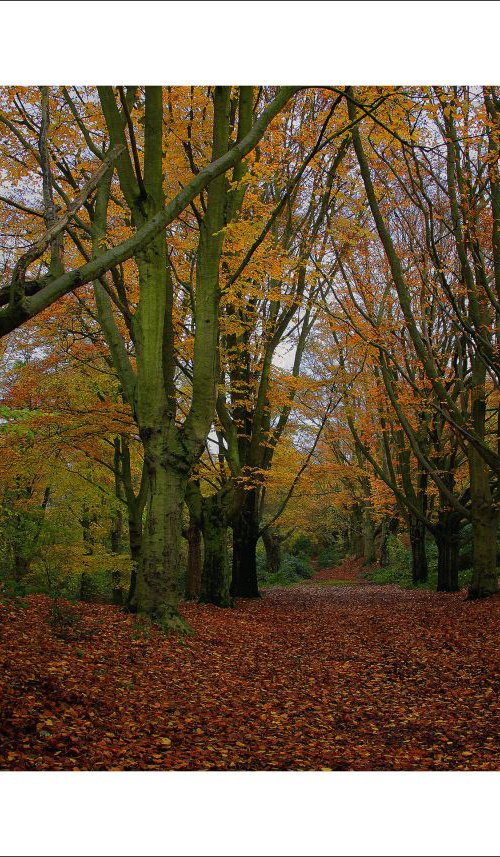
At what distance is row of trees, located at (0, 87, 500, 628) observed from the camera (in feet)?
26.8

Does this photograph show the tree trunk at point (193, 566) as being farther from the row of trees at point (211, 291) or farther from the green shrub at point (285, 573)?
the green shrub at point (285, 573)

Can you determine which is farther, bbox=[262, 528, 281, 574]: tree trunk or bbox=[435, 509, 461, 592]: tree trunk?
bbox=[262, 528, 281, 574]: tree trunk

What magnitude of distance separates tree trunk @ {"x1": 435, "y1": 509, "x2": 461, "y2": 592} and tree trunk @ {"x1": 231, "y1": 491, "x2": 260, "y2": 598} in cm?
505

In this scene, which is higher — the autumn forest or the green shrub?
the autumn forest

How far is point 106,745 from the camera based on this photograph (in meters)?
4.28

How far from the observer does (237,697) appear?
19.8ft

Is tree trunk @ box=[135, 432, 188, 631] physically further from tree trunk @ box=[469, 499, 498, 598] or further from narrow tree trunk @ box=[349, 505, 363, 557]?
narrow tree trunk @ box=[349, 505, 363, 557]

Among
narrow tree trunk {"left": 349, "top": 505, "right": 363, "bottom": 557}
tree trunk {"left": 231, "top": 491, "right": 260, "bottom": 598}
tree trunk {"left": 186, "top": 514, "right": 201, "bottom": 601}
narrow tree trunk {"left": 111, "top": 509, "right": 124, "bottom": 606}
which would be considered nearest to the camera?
narrow tree trunk {"left": 111, "top": 509, "right": 124, "bottom": 606}

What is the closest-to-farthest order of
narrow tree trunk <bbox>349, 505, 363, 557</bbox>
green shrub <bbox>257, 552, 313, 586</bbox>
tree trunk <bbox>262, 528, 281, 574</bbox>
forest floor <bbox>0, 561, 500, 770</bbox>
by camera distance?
1. forest floor <bbox>0, 561, 500, 770</bbox>
2. green shrub <bbox>257, 552, 313, 586</bbox>
3. tree trunk <bbox>262, 528, 281, 574</bbox>
4. narrow tree trunk <bbox>349, 505, 363, 557</bbox>

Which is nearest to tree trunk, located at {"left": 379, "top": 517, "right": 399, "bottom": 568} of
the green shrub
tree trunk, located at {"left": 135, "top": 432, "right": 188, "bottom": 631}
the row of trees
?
the green shrub

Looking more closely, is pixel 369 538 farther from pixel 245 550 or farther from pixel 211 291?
pixel 211 291

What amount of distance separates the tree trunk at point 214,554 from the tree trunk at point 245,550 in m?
2.29

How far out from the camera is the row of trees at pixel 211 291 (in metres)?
8.17

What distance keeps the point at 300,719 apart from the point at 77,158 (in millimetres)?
9744
